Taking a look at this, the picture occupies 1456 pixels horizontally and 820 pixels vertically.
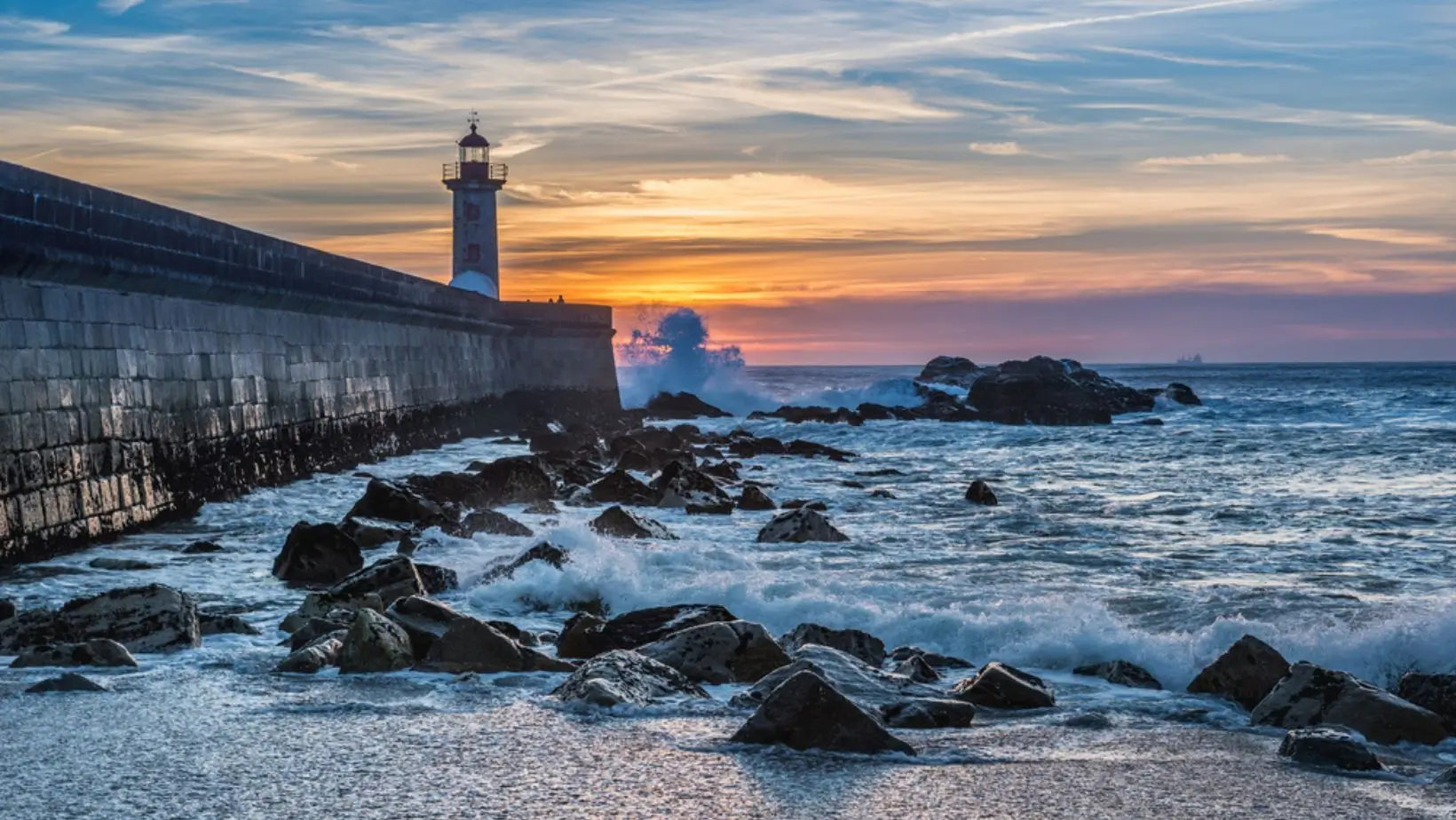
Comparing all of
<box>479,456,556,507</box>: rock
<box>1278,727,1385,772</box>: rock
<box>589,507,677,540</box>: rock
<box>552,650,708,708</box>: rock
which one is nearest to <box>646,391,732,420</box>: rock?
<box>479,456,556,507</box>: rock

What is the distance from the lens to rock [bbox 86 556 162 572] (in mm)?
8312

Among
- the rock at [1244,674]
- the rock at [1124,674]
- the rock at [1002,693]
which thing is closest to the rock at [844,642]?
the rock at [1124,674]

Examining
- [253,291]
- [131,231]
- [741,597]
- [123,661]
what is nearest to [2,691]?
[123,661]

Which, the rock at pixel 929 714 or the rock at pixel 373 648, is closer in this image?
the rock at pixel 929 714

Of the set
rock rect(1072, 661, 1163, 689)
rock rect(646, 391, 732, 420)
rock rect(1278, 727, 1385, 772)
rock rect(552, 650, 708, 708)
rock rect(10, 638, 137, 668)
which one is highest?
rock rect(10, 638, 137, 668)

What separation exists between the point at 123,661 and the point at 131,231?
20.5ft

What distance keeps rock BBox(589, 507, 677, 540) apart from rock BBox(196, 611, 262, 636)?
3.68 metres

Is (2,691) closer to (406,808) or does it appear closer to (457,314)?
(406,808)

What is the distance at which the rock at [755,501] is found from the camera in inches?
525

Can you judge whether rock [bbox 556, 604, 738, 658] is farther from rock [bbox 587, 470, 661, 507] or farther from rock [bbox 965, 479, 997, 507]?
rock [bbox 965, 479, 997, 507]

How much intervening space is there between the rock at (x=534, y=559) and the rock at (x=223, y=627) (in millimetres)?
Answer: 1789

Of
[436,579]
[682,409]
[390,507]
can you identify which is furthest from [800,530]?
[682,409]

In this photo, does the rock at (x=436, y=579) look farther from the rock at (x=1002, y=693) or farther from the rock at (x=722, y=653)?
the rock at (x=1002, y=693)

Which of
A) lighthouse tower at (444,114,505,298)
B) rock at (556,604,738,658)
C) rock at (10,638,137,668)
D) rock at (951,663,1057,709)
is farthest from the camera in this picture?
lighthouse tower at (444,114,505,298)
